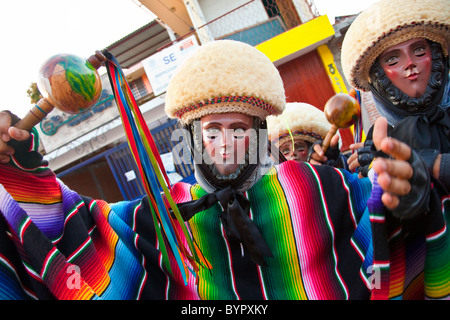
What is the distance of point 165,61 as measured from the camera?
8.08m

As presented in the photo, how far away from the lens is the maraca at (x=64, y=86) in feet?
3.65

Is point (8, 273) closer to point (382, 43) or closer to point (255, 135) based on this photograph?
point (255, 135)

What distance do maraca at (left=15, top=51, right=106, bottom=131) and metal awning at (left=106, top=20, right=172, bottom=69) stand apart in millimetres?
13546

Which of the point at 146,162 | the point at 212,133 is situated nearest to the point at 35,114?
the point at 146,162

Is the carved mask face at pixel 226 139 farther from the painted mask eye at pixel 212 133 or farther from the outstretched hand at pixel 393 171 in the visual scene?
the outstretched hand at pixel 393 171

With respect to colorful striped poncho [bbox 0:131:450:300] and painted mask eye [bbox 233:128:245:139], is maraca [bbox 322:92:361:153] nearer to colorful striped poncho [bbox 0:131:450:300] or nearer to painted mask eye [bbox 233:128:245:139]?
colorful striped poncho [bbox 0:131:450:300]

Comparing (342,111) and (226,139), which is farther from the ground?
(226,139)

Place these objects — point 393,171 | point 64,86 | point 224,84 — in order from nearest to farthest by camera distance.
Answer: point 393,171
point 64,86
point 224,84

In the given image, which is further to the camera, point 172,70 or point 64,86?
point 172,70

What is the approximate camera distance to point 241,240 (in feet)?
5.05

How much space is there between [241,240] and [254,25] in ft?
30.1

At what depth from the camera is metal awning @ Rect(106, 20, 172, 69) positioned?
13.7 metres

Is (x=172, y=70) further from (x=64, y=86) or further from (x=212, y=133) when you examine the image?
(x=64, y=86)

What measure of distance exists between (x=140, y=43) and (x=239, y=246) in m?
15.2
